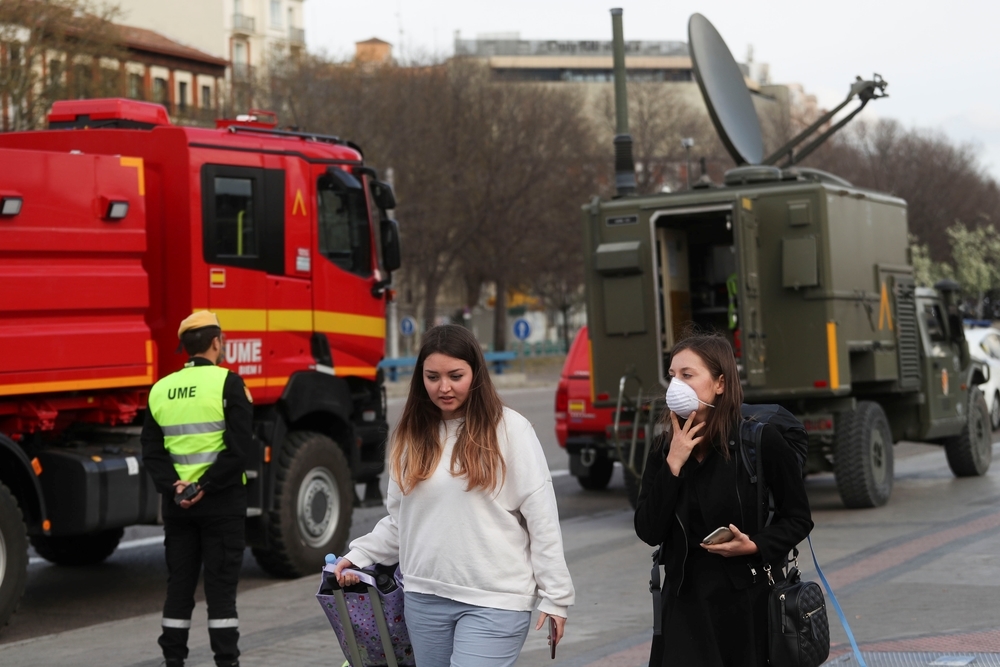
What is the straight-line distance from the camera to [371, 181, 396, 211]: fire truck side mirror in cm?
1063

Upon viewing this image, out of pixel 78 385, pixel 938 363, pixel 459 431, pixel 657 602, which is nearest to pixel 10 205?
pixel 78 385

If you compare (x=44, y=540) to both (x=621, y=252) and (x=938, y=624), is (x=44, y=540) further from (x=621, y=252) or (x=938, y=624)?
(x=938, y=624)

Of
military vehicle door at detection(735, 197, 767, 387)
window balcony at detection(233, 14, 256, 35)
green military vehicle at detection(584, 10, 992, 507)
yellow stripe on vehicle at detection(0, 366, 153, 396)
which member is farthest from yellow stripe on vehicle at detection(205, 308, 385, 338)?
window balcony at detection(233, 14, 256, 35)

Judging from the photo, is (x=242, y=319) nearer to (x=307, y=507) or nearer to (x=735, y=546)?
(x=307, y=507)

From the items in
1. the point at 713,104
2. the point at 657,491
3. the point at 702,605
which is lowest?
the point at 702,605

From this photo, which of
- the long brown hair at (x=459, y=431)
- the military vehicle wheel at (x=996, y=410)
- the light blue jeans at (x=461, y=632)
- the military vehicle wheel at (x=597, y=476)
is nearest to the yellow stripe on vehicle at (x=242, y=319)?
the long brown hair at (x=459, y=431)

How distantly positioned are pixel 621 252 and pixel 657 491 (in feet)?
29.2

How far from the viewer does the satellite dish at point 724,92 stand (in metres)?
13.9

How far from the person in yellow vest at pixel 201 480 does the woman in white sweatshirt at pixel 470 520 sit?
8.59ft

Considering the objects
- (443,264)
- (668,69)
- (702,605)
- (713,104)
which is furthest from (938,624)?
(668,69)

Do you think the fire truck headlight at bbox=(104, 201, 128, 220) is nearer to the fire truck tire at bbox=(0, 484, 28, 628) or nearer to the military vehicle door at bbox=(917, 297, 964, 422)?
the fire truck tire at bbox=(0, 484, 28, 628)

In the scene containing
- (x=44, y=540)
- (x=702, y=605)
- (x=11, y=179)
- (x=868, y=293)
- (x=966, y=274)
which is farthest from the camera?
(x=966, y=274)

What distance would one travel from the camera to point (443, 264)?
5184 cm

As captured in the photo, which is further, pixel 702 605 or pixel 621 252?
pixel 621 252
